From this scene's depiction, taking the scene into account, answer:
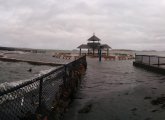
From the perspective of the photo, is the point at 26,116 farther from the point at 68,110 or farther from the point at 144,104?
the point at 144,104

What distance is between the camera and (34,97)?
6.79m

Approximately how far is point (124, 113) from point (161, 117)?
1.15m

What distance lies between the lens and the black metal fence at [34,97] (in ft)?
17.1

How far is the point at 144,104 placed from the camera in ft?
31.0

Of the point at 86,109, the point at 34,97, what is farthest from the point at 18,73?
the point at 34,97

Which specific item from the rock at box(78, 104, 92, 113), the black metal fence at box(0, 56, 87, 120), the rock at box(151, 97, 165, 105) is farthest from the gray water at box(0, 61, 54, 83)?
the rock at box(151, 97, 165, 105)

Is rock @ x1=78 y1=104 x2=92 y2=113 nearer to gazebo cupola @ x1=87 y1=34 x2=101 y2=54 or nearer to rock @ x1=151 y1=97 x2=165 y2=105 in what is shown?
rock @ x1=151 y1=97 x2=165 y2=105

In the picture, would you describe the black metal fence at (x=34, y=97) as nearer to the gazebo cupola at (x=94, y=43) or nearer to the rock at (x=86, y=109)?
the rock at (x=86, y=109)

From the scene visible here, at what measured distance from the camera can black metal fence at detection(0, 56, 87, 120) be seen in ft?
17.1

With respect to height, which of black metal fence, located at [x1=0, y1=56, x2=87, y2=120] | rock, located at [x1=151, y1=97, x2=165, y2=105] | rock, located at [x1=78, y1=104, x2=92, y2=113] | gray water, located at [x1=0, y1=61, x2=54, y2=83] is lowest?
gray water, located at [x1=0, y1=61, x2=54, y2=83]

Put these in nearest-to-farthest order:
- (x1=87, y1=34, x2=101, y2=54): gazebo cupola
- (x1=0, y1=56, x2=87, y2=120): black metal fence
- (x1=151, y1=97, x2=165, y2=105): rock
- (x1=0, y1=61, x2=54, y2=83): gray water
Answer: (x1=0, y1=56, x2=87, y2=120): black metal fence
(x1=151, y1=97, x2=165, y2=105): rock
(x1=0, y1=61, x2=54, y2=83): gray water
(x1=87, y1=34, x2=101, y2=54): gazebo cupola

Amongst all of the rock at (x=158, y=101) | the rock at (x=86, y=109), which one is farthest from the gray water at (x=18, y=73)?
the rock at (x=158, y=101)

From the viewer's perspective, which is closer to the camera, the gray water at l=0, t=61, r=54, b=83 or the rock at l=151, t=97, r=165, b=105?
the rock at l=151, t=97, r=165, b=105

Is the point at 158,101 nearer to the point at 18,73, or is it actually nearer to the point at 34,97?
the point at 34,97
